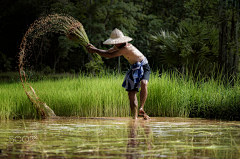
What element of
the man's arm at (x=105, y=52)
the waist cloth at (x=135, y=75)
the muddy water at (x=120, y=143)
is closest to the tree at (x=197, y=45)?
the waist cloth at (x=135, y=75)

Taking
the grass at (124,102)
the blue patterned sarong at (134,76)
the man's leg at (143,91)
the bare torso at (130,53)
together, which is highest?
the bare torso at (130,53)

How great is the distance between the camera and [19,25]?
932 inches

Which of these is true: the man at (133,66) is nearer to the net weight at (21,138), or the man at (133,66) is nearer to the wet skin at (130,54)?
the wet skin at (130,54)

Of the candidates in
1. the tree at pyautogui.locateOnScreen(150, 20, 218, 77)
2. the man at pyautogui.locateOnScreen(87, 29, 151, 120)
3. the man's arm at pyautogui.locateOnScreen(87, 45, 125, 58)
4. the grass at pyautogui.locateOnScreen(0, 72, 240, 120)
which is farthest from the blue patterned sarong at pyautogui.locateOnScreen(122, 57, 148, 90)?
the tree at pyautogui.locateOnScreen(150, 20, 218, 77)

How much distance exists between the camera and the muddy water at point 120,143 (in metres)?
3.07

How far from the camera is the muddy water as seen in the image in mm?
3072

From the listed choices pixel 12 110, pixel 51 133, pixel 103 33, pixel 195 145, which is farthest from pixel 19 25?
pixel 195 145

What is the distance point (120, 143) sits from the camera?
364 cm

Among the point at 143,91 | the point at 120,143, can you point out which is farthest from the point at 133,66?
the point at 120,143

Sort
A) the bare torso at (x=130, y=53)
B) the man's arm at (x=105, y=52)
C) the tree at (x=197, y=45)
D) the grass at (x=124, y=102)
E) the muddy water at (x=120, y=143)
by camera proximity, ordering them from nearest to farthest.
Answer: the muddy water at (x=120, y=143)
the man's arm at (x=105, y=52)
the bare torso at (x=130, y=53)
the grass at (x=124, y=102)
the tree at (x=197, y=45)

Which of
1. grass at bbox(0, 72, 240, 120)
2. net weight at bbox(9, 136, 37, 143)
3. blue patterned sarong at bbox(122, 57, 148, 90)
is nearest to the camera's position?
net weight at bbox(9, 136, 37, 143)

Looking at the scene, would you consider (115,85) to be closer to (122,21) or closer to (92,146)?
(92,146)

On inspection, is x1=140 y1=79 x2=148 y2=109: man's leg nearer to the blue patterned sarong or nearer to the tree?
the blue patterned sarong

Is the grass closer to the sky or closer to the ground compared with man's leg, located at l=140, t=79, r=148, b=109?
closer to the ground
